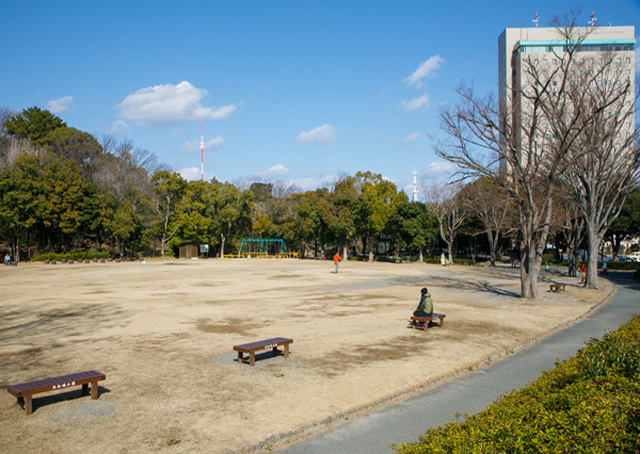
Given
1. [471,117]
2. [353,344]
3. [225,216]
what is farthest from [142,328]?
[225,216]

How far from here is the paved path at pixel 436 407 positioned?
18.9 ft

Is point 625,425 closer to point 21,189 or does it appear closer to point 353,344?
point 353,344

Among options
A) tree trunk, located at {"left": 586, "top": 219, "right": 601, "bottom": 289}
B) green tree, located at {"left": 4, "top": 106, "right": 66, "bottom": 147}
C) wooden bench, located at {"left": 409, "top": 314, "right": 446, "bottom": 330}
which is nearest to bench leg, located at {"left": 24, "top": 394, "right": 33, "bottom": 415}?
wooden bench, located at {"left": 409, "top": 314, "right": 446, "bottom": 330}

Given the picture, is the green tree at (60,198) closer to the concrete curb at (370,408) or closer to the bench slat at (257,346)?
the bench slat at (257,346)

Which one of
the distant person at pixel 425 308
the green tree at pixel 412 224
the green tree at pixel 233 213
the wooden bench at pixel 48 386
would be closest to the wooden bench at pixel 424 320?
the distant person at pixel 425 308

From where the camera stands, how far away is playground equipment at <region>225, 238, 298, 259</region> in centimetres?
6631

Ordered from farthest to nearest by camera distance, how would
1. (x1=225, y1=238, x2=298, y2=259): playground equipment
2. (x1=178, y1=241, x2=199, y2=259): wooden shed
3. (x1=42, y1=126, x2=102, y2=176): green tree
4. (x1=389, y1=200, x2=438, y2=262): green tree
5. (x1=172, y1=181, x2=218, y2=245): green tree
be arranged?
(x1=225, y1=238, x2=298, y2=259): playground equipment < (x1=42, y1=126, x2=102, y2=176): green tree < (x1=172, y1=181, x2=218, y2=245): green tree < (x1=178, y1=241, x2=199, y2=259): wooden shed < (x1=389, y1=200, x2=438, y2=262): green tree

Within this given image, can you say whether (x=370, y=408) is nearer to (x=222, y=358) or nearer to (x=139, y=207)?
(x=222, y=358)

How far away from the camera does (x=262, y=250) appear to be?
6944cm

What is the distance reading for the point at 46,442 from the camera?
5.61 meters

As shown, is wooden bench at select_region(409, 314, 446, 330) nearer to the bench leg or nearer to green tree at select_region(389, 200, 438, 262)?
the bench leg

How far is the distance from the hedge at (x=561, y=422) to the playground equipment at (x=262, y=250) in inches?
2360

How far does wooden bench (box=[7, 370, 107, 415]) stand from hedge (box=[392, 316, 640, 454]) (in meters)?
4.95

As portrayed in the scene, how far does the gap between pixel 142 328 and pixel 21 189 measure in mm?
42424
